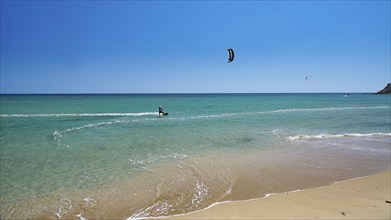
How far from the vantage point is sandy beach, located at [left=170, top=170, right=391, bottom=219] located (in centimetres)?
554

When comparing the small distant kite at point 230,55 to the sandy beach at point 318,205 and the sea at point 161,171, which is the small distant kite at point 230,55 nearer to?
the sea at point 161,171

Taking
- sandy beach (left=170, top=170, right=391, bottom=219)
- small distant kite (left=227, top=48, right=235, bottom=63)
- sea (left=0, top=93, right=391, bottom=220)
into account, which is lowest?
sea (left=0, top=93, right=391, bottom=220)

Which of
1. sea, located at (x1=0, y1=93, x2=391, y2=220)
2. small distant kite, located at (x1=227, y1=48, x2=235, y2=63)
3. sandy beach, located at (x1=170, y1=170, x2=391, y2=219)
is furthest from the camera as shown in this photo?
small distant kite, located at (x1=227, y1=48, x2=235, y2=63)

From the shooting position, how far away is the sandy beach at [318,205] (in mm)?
5543

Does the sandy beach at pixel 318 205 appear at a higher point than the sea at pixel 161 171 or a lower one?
higher

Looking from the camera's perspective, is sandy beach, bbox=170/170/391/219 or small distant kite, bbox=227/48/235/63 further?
small distant kite, bbox=227/48/235/63

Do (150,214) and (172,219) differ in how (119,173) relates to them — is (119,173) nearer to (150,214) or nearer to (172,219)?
(150,214)

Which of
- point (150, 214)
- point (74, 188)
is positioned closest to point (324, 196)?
point (150, 214)

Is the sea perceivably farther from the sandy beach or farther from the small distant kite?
the small distant kite

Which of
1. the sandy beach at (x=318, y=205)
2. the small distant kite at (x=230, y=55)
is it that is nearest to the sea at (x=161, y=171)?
the sandy beach at (x=318, y=205)

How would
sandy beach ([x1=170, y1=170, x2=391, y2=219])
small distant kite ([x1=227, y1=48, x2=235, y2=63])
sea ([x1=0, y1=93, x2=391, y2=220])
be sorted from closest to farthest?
sandy beach ([x1=170, y1=170, x2=391, y2=219]) → sea ([x1=0, y1=93, x2=391, y2=220]) → small distant kite ([x1=227, y1=48, x2=235, y2=63])

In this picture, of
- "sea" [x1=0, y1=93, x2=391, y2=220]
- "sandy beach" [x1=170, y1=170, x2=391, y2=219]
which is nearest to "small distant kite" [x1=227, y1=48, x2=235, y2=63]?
"sea" [x1=0, y1=93, x2=391, y2=220]

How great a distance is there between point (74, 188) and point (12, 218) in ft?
6.15

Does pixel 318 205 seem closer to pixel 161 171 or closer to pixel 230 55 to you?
pixel 230 55
